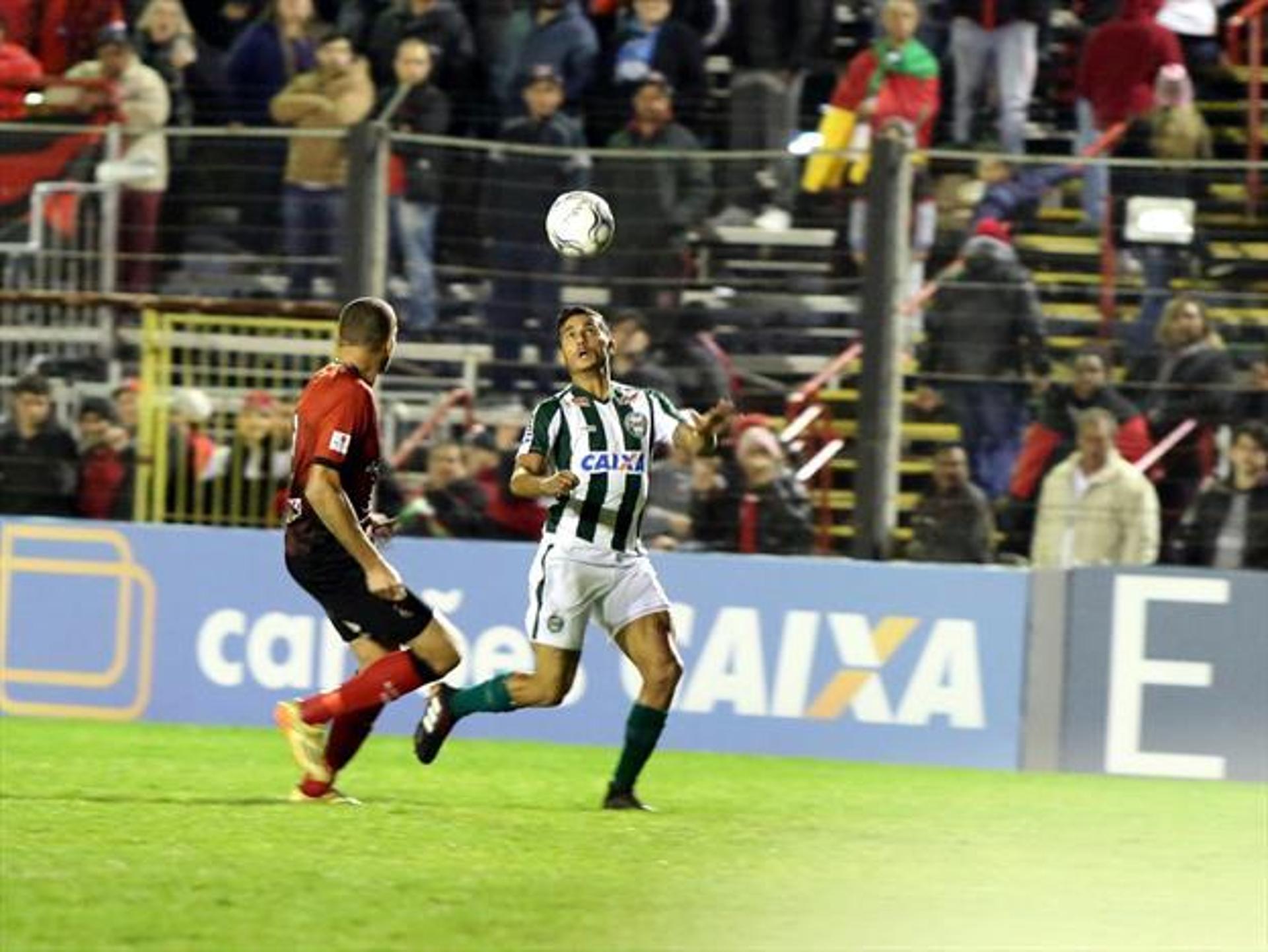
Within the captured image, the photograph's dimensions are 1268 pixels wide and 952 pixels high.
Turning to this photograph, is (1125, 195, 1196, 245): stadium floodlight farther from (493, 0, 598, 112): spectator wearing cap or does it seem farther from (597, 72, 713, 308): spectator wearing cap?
(493, 0, 598, 112): spectator wearing cap

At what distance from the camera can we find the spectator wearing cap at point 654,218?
16.2m

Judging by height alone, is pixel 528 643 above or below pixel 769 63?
below

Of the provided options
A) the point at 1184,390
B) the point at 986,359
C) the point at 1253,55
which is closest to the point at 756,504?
the point at 986,359

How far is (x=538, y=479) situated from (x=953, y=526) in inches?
195

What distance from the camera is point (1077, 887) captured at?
31.6 feet

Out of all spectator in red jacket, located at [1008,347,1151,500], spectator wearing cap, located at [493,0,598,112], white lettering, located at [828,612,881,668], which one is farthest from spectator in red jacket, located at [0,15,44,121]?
spectator in red jacket, located at [1008,347,1151,500]

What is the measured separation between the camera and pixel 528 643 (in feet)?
50.6

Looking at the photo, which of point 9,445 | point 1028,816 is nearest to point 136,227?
point 9,445

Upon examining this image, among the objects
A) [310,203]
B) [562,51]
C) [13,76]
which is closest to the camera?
[310,203]

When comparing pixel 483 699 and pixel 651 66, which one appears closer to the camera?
pixel 483 699

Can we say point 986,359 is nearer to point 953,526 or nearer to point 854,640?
point 953,526

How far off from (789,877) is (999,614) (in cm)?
564

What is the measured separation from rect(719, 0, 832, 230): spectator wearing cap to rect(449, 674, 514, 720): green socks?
26.1 ft

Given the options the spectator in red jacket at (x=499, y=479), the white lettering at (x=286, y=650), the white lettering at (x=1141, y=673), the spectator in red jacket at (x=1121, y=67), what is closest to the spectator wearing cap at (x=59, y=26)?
the spectator in red jacket at (x=499, y=479)
